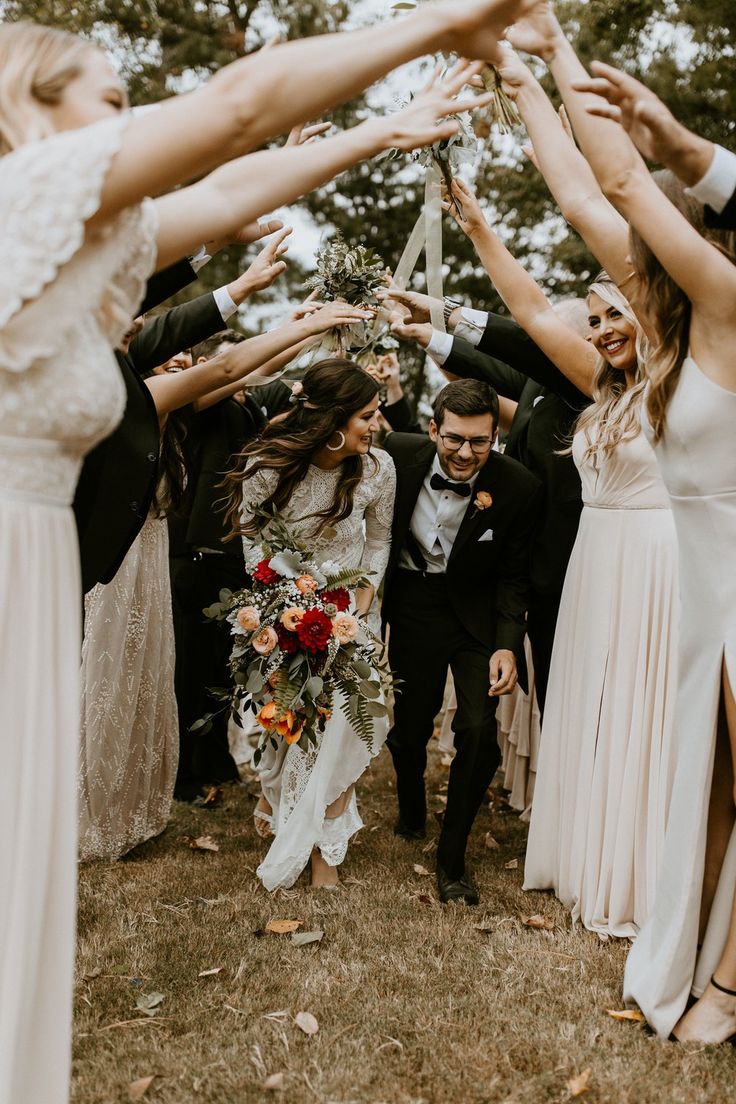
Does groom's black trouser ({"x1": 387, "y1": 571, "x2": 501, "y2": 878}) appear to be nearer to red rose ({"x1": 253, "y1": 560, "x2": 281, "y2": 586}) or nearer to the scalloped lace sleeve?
red rose ({"x1": 253, "y1": 560, "x2": 281, "y2": 586})

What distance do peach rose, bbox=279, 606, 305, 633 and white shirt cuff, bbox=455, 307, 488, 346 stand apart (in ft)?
5.68

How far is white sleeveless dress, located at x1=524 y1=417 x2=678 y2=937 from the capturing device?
4.52m

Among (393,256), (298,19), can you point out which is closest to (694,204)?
(298,19)

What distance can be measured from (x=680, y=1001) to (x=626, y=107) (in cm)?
284

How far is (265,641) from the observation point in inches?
189

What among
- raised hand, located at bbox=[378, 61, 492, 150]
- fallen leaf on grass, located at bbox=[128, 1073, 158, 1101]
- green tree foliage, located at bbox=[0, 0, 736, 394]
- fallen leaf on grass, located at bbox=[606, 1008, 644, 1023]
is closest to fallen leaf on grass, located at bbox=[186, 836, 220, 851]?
fallen leaf on grass, located at bbox=[128, 1073, 158, 1101]

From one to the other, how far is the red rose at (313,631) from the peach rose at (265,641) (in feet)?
0.41

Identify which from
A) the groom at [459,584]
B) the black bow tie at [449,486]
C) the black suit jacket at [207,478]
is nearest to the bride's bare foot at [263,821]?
the groom at [459,584]

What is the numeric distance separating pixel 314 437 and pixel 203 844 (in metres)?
2.37

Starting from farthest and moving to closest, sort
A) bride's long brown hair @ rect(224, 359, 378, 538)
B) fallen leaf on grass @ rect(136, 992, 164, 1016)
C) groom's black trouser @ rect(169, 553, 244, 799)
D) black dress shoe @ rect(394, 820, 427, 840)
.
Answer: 1. groom's black trouser @ rect(169, 553, 244, 799)
2. black dress shoe @ rect(394, 820, 427, 840)
3. bride's long brown hair @ rect(224, 359, 378, 538)
4. fallen leaf on grass @ rect(136, 992, 164, 1016)

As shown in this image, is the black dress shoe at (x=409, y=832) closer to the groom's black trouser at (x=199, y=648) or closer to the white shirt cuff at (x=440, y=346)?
the groom's black trouser at (x=199, y=648)

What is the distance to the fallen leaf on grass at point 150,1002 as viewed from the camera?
145 inches

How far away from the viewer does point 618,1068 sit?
128 inches

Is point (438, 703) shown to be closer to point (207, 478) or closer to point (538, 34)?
point (207, 478)
